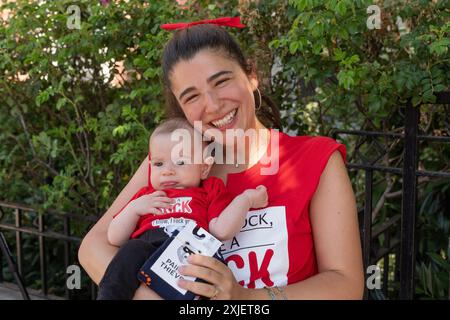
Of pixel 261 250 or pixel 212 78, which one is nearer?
pixel 261 250

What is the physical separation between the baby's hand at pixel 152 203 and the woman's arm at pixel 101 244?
20cm

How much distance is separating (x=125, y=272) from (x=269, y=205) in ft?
1.72

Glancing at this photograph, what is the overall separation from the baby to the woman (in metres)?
0.07

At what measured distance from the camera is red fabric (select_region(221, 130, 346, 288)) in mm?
2014

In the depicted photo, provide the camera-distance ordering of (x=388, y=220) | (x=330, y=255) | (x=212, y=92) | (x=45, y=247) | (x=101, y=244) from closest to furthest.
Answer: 1. (x=330, y=255)
2. (x=212, y=92)
3. (x=101, y=244)
4. (x=388, y=220)
5. (x=45, y=247)

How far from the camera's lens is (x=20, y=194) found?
4.66 metres

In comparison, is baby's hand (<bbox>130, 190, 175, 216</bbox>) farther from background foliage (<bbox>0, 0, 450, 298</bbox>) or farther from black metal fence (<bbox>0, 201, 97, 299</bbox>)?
black metal fence (<bbox>0, 201, 97, 299</bbox>)

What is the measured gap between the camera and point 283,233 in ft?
6.66

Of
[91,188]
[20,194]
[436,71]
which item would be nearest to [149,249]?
[436,71]

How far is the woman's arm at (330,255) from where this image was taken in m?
1.84

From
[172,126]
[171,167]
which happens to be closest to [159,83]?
[172,126]

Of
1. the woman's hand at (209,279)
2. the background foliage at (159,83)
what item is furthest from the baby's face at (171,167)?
the background foliage at (159,83)

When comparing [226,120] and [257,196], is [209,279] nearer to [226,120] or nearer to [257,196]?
[257,196]

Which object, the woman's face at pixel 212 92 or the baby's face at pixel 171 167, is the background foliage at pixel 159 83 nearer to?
the woman's face at pixel 212 92
